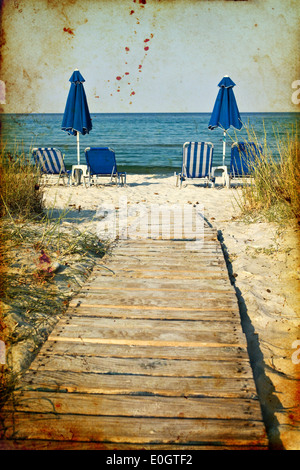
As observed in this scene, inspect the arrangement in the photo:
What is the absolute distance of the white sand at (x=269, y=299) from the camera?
1.95 metres

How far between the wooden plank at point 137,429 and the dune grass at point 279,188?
290cm

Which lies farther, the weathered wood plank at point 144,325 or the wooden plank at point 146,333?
the weathered wood plank at point 144,325

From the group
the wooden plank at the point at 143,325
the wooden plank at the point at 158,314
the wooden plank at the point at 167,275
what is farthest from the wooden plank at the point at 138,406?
the wooden plank at the point at 167,275

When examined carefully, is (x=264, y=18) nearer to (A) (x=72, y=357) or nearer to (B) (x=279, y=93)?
(B) (x=279, y=93)

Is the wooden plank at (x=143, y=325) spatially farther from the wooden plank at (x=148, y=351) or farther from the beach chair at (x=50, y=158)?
the beach chair at (x=50, y=158)

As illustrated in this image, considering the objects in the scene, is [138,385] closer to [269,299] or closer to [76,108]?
Answer: [269,299]

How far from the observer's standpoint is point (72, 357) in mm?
A: 2143

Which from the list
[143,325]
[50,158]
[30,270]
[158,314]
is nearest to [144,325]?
[143,325]

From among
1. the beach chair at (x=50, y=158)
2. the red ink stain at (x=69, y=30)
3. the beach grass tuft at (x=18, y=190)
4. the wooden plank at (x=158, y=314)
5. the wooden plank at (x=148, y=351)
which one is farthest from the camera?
the beach chair at (x=50, y=158)

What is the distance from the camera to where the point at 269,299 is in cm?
309

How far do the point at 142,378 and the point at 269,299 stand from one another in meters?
1.55
